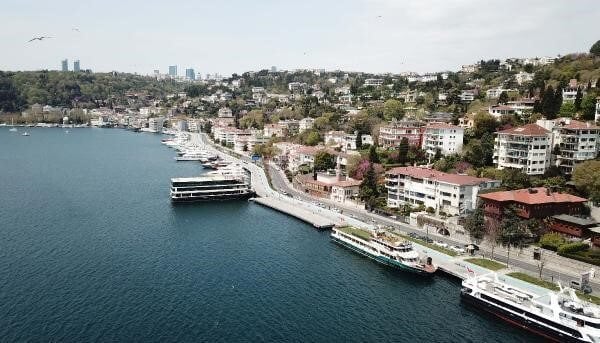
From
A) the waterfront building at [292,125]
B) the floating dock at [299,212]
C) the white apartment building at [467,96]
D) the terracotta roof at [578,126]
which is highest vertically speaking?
the white apartment building at [467,96]

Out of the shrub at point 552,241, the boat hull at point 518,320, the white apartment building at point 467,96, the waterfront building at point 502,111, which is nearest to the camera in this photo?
the boat hull at point 518,320

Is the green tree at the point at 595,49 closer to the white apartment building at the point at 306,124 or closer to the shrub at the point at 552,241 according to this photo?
the white apartment building at the point at 306,124

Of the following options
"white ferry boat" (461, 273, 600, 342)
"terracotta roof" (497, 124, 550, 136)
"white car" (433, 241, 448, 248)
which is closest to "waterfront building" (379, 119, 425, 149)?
"terracotta roof" (497, 124, 550, 136)

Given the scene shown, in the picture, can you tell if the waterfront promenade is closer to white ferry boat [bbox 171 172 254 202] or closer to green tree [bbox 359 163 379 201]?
green tree [bbox 359 163 379 201]

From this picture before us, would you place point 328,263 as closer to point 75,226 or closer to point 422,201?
point 422,201

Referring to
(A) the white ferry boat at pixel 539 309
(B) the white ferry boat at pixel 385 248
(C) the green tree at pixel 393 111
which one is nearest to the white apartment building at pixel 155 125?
(C) the green tree at pixel 393 111

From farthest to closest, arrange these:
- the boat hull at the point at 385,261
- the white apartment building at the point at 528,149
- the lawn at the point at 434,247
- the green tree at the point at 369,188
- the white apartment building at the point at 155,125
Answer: the white apartment building at the point at 155,125
the green tree at the point at 369,188
the white apartment building at the point at 528,149
the lawn at the point at 434,247
the boat hull at the point at 385,261

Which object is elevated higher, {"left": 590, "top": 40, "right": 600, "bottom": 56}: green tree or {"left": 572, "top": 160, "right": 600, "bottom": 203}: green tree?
{"left": 590, "top": 40, "right": 600, "bottom": 56}: green tree
